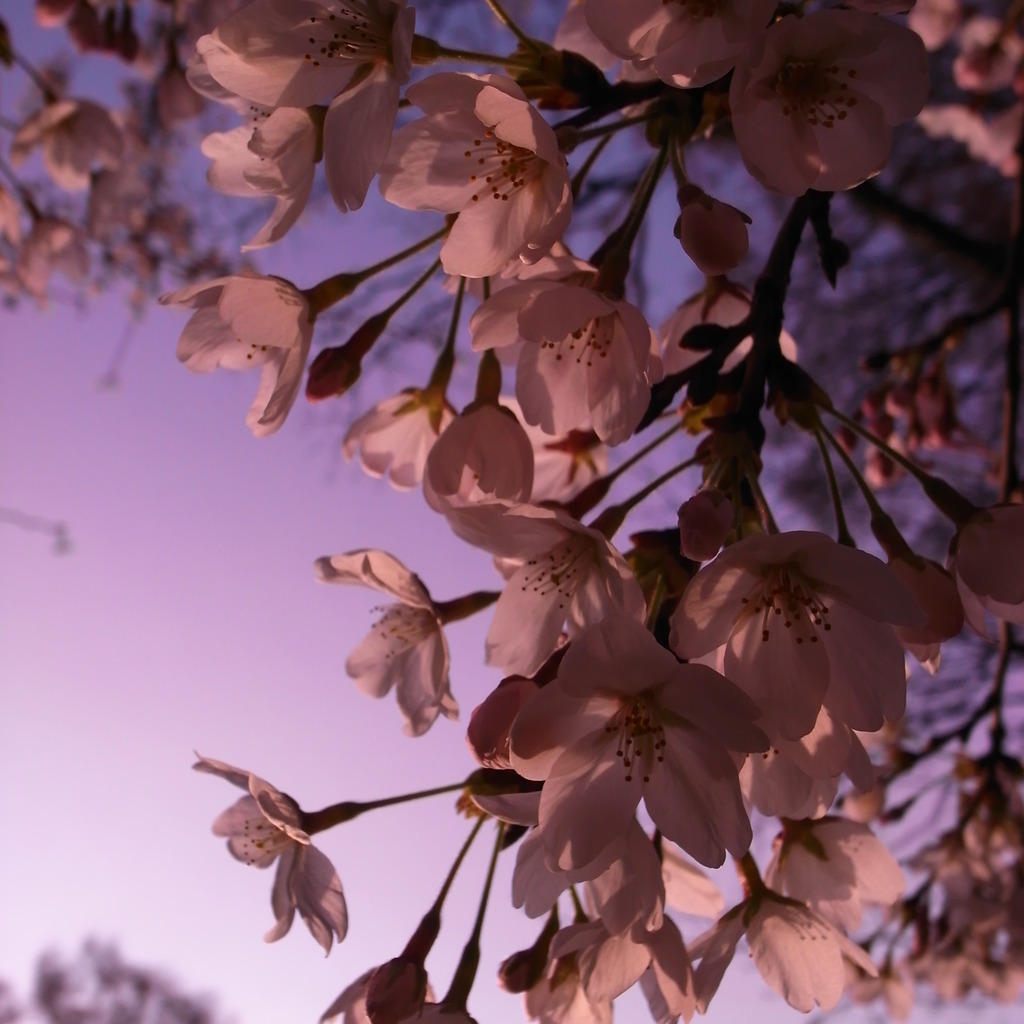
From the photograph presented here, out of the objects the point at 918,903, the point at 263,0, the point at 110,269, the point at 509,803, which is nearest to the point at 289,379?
the point at 263,0

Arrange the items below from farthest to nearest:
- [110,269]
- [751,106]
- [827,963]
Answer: [110,269], [827,963], [751,106]

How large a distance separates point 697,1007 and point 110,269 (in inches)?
170

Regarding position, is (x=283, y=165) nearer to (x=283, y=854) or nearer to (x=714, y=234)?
(x=714, y=234)

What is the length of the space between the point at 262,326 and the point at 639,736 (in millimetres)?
667

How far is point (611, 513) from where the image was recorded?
96 centimetres

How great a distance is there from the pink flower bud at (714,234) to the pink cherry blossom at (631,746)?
37 centimetres

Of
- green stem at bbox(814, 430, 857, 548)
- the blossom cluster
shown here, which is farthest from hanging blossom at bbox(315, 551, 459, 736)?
green stem at bbox(814, 430, 857, 548)

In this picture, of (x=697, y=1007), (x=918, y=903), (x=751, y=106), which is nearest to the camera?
(x=751, y=106)

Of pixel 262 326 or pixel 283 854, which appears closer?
pixel 262 326

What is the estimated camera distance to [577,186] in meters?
1.02

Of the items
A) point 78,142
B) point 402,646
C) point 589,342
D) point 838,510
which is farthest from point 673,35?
point 78,142

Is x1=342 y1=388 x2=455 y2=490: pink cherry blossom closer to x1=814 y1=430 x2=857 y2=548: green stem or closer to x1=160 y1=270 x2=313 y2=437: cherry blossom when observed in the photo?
x1=160 y1=270 x2=313 y2=437: cherry blossom

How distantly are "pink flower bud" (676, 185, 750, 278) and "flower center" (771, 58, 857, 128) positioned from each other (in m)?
0.11

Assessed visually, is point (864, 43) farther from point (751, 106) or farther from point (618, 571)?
point (618, 571)
